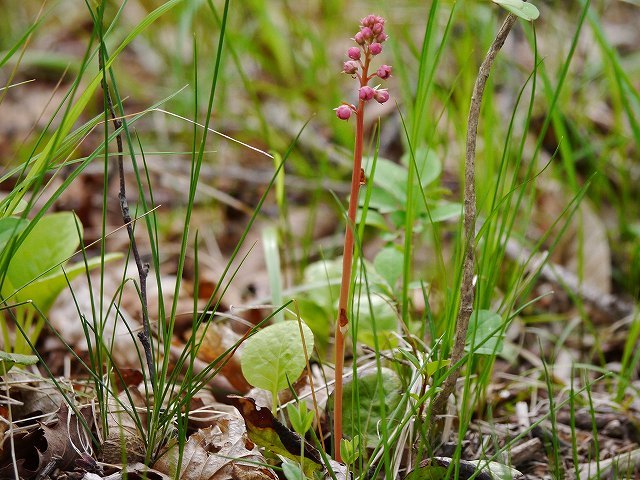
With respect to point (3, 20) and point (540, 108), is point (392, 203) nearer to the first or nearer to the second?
point (540, 108)

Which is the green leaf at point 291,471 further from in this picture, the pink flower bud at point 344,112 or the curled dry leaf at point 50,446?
the pink flower bud at point 344,112

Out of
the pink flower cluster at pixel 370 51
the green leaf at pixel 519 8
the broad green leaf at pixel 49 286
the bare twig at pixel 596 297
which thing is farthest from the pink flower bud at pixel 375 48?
the bare twig at pixel 596 297

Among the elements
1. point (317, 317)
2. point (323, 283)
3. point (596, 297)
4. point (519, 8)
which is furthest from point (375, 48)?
point (596, 297)

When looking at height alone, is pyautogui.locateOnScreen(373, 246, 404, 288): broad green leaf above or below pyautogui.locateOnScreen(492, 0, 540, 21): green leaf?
below

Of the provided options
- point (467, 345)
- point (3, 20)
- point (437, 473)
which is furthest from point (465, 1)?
point (3, 20)

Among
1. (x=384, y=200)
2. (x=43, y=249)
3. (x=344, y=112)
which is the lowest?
(x=43, y=249)

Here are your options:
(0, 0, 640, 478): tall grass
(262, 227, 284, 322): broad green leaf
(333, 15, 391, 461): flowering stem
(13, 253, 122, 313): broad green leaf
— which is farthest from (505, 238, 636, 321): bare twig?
(13, 253, 122, 313): broad green leaf

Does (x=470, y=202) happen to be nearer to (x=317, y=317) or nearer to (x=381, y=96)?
(x=381, y=96)

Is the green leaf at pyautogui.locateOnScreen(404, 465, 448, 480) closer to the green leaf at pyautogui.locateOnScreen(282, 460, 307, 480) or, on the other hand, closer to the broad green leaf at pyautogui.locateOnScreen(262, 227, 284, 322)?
the green leaf at pyautogui.locateOnScreen(282, 460, 307, 480)
